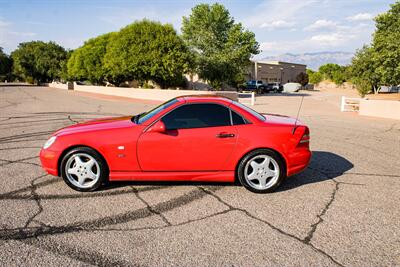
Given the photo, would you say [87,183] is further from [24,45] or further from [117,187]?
[24,45]

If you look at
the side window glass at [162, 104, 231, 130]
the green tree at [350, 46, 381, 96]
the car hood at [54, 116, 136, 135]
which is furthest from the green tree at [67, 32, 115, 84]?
the side window glass at [162, 104, 231, 130]

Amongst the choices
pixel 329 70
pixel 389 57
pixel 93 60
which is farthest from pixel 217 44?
pixel 329 70

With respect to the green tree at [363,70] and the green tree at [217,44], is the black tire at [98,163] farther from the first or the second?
the green tree at [217,44]

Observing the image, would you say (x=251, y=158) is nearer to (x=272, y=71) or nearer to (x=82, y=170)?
(x=82, y=170)

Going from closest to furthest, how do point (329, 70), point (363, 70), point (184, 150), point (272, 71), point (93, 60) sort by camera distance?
1. point (184, 150)
2. point (363, 70)
3. point (93, 60)
4. point (272, 71)
5. point (329, 70)

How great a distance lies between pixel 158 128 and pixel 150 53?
1031 inches

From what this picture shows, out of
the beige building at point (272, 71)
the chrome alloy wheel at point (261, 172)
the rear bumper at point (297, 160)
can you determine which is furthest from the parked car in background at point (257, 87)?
the chrome alloy wheel at point (261, 172)

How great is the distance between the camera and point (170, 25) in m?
30.2

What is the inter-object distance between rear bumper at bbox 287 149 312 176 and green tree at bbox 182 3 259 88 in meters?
29.2

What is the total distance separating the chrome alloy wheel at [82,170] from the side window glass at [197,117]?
1282 millimetres

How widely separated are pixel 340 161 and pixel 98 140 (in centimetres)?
499

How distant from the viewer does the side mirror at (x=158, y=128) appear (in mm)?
4434

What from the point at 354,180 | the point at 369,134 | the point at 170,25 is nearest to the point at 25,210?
the point at 354,180

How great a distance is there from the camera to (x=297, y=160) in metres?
4.75
